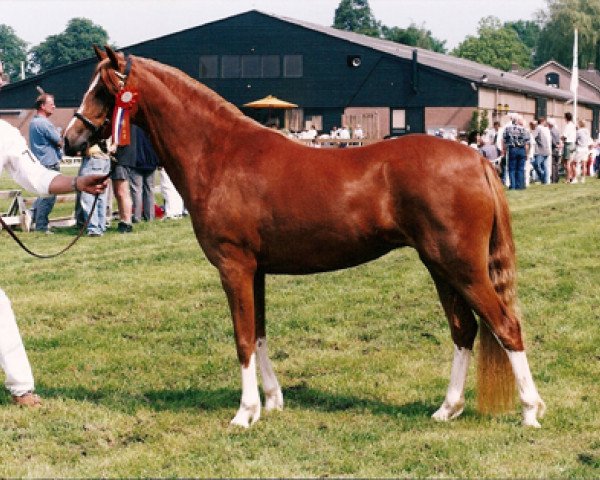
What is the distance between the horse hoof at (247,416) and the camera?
6469 mm

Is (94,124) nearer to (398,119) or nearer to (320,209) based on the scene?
(320,209)

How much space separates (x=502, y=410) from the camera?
646cm

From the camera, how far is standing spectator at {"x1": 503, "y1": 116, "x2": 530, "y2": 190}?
986 inches

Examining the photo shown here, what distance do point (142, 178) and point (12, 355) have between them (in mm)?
11316

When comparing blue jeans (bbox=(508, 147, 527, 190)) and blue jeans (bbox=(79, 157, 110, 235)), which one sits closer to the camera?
blue jeans (bbox=(79, 157, 110, 235))

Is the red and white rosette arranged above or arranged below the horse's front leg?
above

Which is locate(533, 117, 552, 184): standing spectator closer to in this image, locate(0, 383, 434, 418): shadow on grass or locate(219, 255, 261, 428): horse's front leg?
locate(0, 383, 434, 418): shadow on grass

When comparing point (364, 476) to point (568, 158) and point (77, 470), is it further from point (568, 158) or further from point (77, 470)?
point (568, 158)

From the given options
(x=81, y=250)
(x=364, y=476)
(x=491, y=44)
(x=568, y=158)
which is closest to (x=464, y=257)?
(x=364, y=476)

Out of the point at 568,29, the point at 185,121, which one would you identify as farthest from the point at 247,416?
the point at 568,29

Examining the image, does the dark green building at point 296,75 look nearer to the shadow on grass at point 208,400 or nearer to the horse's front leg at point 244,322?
the shadow on grass at point 208,400

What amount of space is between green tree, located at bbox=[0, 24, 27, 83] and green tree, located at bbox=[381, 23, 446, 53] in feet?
202

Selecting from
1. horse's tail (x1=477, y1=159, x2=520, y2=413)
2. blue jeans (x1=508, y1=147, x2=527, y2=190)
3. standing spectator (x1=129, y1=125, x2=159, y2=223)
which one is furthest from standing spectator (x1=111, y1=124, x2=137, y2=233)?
blue jeans (x1=508, y1=147, x2=527, y2=190)

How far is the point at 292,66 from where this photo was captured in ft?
198
